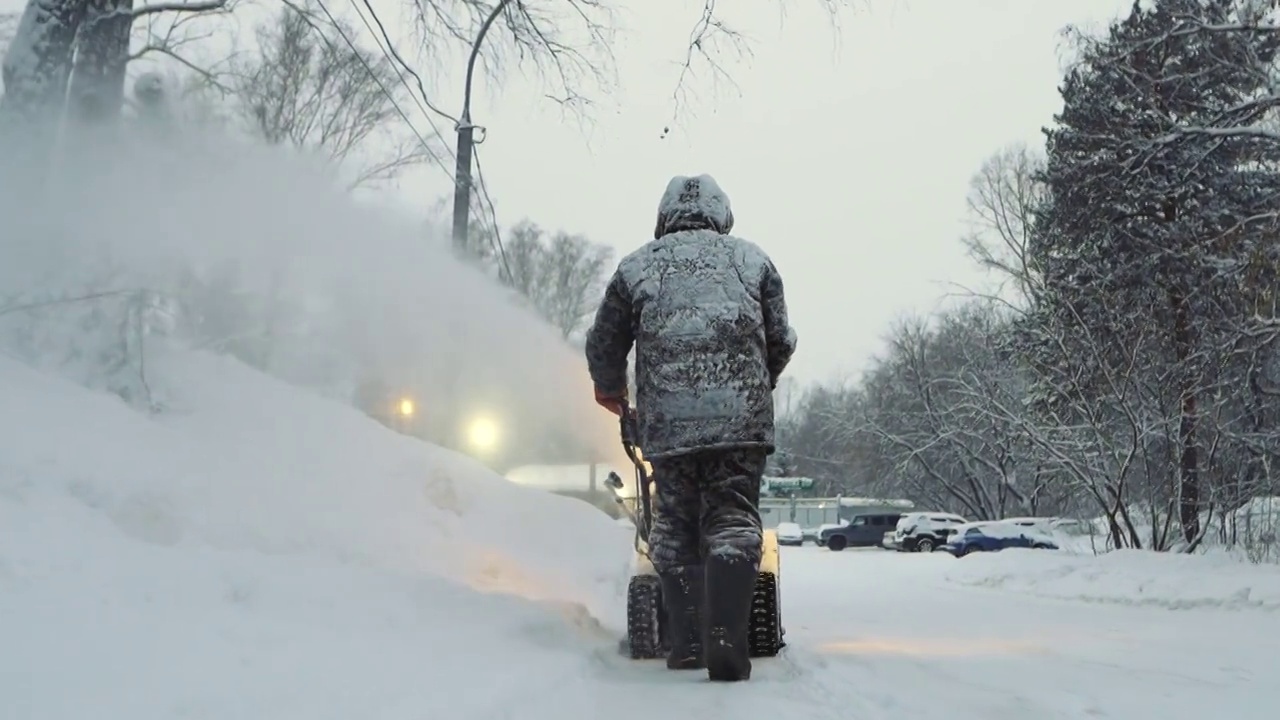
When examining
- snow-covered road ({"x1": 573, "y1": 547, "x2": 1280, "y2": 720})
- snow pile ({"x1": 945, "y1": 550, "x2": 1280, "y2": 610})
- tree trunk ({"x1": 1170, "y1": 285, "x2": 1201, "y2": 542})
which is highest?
tree trunk ({"x1": 1170, "y1": 285, "x2": 1201, "y2": 542})

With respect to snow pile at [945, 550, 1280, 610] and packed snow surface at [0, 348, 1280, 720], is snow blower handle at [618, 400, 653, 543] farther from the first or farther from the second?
snow pile at [945, 550, 1280, 610]

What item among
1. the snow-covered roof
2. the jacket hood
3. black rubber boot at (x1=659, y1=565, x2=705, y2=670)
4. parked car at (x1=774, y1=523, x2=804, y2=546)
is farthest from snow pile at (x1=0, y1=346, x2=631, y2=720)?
the snow-covered roof

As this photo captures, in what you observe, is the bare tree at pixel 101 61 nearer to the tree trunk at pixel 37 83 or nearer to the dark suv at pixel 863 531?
the tree trunk at pixel 37 83

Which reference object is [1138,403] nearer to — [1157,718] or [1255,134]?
[1255,134]

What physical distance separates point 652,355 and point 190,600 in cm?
191

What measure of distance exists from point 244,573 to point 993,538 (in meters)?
31.3

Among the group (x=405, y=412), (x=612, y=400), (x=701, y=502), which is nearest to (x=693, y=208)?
(x=612, y=400)

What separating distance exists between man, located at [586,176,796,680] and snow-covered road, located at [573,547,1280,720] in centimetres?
36

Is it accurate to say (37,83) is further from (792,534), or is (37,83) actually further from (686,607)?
(792,534)

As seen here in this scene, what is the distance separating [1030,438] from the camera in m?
19.6

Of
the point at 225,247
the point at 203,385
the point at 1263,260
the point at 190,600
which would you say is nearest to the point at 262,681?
the point at 190,600

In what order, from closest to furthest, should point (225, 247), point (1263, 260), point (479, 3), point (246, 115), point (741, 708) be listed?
1. point (741, 708)
2. point (225, 247)
3. point (479, 3)
4. point (1263, 260)
5. point (246, 115)

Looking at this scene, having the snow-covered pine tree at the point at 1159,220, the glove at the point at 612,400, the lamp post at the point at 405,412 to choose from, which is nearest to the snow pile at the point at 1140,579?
the snow-covered pine tree at the point at 1159,220

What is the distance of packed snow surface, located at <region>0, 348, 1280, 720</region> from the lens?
9.43 ft
